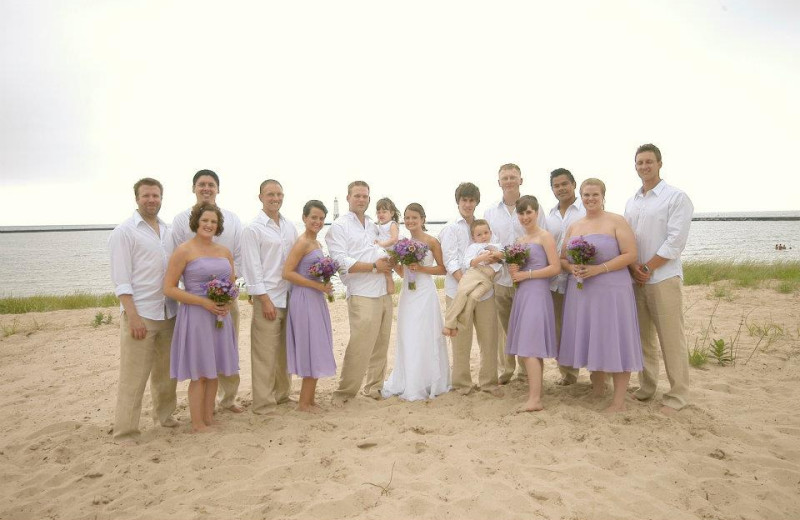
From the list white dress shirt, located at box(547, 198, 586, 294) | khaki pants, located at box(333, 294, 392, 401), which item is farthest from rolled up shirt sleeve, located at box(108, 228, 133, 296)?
white dress shirt, located at box(547, 198, 586, 294)

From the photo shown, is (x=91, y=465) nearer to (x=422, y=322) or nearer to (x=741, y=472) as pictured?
(x=422, y=322)

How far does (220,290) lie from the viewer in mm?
5172

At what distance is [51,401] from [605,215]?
25.5 feet

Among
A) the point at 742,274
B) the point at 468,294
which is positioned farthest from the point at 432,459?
the point at 742,274

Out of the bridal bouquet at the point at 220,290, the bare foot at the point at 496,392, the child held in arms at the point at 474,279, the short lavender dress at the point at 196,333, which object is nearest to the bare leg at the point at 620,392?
the bare foot at the point at 496,392

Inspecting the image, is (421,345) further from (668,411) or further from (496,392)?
(668,411)

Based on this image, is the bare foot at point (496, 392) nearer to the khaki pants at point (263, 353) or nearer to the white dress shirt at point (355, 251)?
the white dress shirt at point (355, 251)

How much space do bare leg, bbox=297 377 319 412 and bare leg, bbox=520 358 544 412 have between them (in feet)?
8.17

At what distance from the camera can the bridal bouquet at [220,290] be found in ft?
16.9

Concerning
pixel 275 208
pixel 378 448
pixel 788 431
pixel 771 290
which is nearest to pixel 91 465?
pixel 378 448

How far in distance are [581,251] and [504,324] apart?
1834mm

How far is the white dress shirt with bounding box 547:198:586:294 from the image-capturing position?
247 inches

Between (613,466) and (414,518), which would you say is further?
(613,466)

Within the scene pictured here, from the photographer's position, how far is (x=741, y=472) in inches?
167
